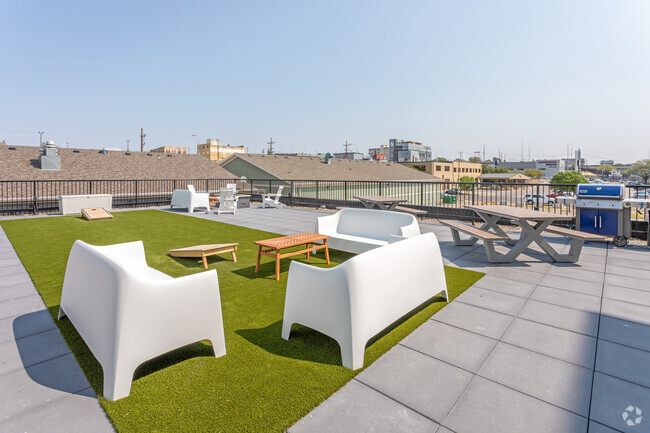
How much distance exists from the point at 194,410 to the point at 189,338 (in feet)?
1.76

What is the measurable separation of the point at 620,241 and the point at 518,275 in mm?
3245

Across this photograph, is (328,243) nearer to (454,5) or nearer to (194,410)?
(194,410)

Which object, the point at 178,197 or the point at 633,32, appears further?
the point at 178,197

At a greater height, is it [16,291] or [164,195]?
[164,195]

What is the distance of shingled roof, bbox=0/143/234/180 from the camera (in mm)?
16328

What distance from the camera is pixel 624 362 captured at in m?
2.33

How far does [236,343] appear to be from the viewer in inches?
101

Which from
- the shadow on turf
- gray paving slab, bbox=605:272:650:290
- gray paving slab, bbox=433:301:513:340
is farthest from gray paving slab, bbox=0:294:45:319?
gray paving slab, bbox=605:272:650:290

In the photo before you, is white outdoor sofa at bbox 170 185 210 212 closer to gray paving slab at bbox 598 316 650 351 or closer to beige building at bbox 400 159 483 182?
gray paving slab at bbox 598 316 650 351

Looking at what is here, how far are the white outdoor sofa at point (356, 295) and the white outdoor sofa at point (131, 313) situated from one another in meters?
0.62

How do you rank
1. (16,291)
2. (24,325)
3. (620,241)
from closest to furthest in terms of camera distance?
(24,325) < (16,291) < (620,241)

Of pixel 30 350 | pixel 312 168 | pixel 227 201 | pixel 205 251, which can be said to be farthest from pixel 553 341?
pixel 312 168

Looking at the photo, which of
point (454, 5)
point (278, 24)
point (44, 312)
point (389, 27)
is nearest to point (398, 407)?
point (44, 312)

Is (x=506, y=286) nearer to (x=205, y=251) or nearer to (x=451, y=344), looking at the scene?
(x=451, y=344)
